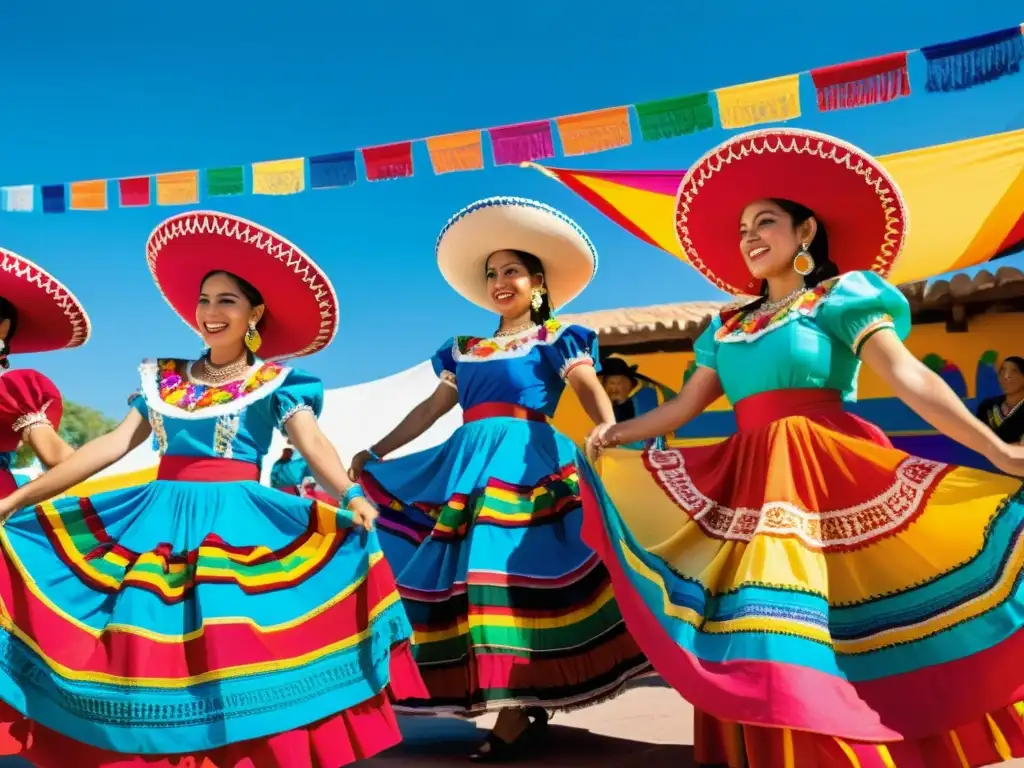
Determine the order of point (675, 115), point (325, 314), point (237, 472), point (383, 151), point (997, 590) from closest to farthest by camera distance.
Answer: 1. point (997, 590)
2. point (237, 472)
3. point (325, 314)
4. point (675, 115)
5. point (383, 151)

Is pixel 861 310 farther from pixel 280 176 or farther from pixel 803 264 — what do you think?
pixel 280 176

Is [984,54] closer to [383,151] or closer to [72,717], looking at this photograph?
[383,151]

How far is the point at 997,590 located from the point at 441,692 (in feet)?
5.34

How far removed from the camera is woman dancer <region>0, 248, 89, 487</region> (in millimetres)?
3168

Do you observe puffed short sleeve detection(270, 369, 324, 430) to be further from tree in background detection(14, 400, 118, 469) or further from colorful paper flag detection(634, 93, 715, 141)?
tree in background detection(14, 400, 118, 469)

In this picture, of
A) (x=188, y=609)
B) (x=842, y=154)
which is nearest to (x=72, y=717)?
(x=188, y=609)

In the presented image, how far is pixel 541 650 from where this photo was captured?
2.84m

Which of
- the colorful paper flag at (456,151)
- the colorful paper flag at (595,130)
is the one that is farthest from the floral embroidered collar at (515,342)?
the colorful paper flag at (456,151)

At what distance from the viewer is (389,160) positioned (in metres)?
6.68

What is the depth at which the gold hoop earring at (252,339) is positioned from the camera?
3.10m

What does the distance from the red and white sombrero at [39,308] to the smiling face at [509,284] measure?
159 cm

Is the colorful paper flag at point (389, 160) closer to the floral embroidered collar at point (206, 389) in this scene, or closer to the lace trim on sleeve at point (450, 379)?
the lace trim on sleeve at point (450, 379)

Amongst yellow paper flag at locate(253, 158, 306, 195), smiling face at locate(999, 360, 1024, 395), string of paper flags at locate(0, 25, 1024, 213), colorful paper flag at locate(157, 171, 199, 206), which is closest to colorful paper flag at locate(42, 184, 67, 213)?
string of paper flags at locate(0, 25, 1024, 213)

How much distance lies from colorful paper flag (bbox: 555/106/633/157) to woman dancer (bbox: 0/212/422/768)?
358cm
